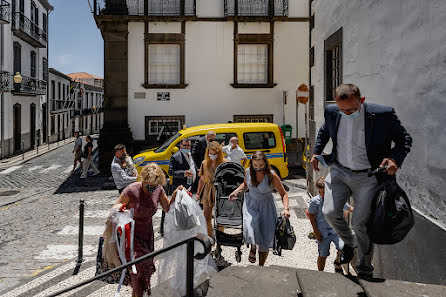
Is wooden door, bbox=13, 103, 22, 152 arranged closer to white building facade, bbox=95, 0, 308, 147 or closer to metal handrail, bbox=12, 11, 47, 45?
metal handrail, bbox=12, 11, 47, 45

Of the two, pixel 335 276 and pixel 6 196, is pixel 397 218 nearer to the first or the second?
pixel 335 276

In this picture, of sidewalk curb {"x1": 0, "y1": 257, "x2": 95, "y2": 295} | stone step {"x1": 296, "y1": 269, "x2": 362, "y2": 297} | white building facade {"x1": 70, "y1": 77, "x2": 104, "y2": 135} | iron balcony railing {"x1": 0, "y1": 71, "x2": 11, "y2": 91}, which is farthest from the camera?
white building facade {"x1": 70, "y1": 77, "x2": 104, "y2": 135}

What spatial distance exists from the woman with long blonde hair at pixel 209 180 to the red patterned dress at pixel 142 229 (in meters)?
2.20

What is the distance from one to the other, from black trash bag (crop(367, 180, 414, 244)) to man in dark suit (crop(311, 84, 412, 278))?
111mm

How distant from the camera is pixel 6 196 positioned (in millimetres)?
12594

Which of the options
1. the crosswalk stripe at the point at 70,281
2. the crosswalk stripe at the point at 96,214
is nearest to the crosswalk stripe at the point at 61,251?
the crosswalk stripe at the point at 70,281

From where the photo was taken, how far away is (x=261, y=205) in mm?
5375

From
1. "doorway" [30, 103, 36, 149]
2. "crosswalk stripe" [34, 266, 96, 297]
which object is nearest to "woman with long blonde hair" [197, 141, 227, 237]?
"crosswalk stripe" [34, 266, 96, 297]

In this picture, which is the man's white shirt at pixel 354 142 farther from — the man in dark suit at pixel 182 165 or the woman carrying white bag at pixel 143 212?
the man in dark suit at pixel 182 165

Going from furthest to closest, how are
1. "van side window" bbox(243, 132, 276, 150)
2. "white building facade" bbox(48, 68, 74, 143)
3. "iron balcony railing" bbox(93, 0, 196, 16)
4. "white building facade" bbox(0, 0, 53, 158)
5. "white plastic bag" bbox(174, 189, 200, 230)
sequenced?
"white building facade" bbox(48, 68, 74, 143) < "white building facade" bbox(0, 0, 53, 158) < "iron balcony railing" bbox(93, 0, 196, 16) < "van side window" bbox(243, 132, 276, 150) < "white plastic bag" bbox(174, 189, 200, 230)

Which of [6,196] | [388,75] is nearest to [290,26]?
→ [6,196]

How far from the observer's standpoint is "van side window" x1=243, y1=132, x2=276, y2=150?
1282cm

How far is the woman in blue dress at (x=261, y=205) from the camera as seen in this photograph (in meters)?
5.27

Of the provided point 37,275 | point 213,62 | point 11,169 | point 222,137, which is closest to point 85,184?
point 222,137
